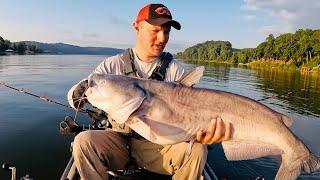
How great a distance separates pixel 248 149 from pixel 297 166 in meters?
0.54

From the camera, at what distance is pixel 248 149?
13.7 ft

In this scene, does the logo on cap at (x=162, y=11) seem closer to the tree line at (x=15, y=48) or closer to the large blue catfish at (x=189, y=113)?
the large blue catfish at (x=189, y=113)

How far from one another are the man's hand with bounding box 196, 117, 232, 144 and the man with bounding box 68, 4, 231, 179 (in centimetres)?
4

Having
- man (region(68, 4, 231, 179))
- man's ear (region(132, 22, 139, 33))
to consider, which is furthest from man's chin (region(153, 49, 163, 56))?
man's ear (region(132, 22, 139, 33))

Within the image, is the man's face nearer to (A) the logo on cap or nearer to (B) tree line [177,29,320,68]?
(A) the logo on cap

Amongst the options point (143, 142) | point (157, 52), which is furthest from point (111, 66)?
point (143, 142)

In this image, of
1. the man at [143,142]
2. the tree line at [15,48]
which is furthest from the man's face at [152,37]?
the tree line at [15,48]

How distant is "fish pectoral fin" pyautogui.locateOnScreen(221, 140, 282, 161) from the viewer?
409 centimetres

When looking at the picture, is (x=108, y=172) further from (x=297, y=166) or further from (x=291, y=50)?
(x=291, y=50)

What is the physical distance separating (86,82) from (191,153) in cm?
A: 161

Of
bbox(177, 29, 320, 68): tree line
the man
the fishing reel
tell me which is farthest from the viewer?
bbox(177, 29, 320, 68): tree line

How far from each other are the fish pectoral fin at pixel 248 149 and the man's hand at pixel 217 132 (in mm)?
150

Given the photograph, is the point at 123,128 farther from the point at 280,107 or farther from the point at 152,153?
the point at 280,107

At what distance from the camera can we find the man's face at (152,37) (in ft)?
16.8
